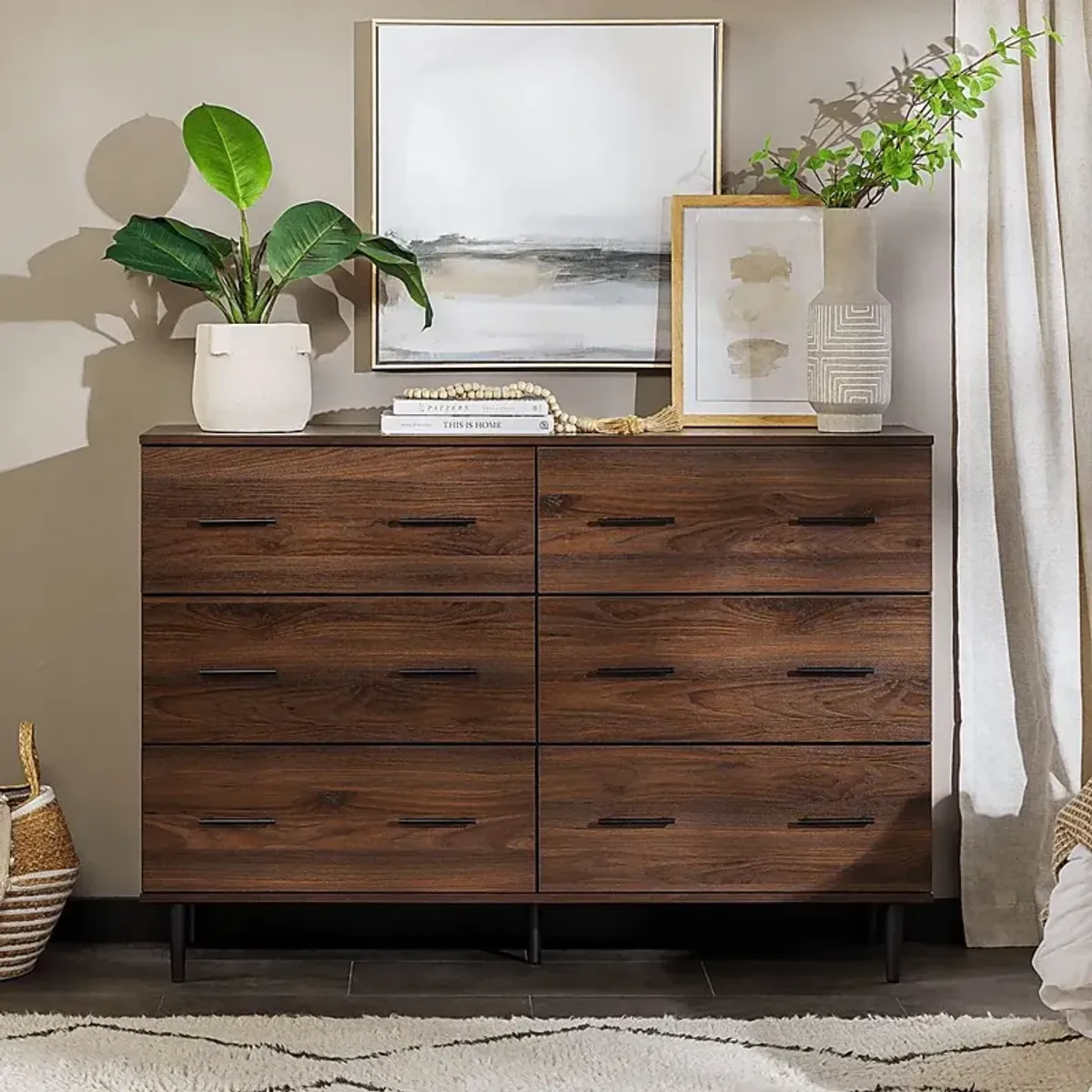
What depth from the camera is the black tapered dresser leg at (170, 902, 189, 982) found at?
2912mm

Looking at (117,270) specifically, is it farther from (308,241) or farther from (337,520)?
(337,520)

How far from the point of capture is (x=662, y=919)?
10.4 ft

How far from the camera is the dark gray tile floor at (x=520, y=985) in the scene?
2.82m

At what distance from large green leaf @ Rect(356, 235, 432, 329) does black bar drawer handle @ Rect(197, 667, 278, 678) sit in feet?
2.51

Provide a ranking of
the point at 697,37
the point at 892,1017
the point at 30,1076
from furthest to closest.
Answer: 1. the point at 697,37
2. the point at 892,1017
3. the point at 30,1076

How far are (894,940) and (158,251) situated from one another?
6.23 feet

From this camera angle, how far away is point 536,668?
2.82 metres

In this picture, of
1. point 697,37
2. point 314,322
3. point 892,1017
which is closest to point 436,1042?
point 892,1017

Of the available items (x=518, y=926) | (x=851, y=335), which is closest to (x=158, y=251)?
(x=851, y=335)

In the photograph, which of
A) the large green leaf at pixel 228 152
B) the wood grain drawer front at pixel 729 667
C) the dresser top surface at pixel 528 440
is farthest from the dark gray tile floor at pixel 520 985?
the large green leaf at pixel 228 152

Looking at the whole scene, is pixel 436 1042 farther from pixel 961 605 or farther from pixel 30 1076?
pixel 961 605

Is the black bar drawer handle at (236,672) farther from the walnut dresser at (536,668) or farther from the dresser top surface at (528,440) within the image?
the dresser top surface at (528,440)

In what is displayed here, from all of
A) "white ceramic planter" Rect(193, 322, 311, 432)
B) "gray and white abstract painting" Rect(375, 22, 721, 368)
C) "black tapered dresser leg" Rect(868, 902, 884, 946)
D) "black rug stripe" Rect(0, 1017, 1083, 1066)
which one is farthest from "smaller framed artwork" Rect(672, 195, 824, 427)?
"black rug stripe" Rect(0, 1017, 1083, 1066)

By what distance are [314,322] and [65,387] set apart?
0.52 m
